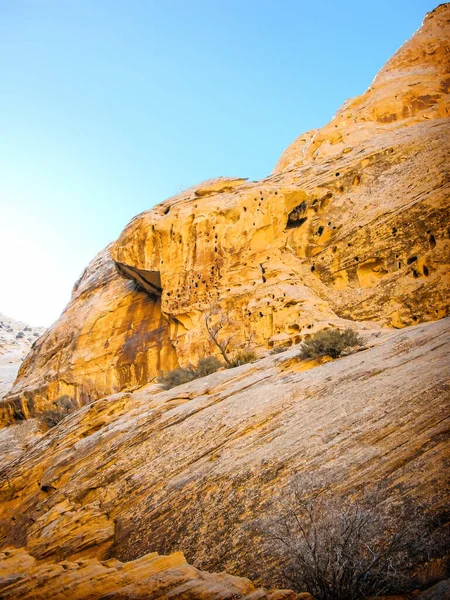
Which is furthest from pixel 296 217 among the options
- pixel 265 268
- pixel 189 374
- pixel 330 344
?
pixel 330 344

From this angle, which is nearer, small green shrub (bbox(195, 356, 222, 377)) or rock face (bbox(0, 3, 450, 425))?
small green shrub (bbox(195, 356, 222, 377))

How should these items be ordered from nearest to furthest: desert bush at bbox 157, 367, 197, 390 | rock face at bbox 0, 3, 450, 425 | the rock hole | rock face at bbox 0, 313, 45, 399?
desert bush at bbox 157, 367, 197, 390 → rock face at bbox 0, 3, 450, 425 → the rock hole → rock face at bbox 0, 313, 45, 399

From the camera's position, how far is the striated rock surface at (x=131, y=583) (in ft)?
13.5

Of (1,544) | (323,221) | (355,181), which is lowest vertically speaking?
(1,544)

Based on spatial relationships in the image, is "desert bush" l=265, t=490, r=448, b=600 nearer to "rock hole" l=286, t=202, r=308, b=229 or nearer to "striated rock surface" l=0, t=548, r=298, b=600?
"striated rock surface" l=0, t=548, r=298, b=600

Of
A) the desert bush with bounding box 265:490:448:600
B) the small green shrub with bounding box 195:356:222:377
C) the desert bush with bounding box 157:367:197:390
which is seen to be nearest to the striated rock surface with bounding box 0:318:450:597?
the desert bush with bounding box 265:490:448:600

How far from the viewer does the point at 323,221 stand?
21859 millimetres

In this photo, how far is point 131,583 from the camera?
14.9 ft

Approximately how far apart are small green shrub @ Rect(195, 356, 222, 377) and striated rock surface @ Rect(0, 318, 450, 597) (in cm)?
332

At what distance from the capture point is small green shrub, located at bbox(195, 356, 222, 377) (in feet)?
48.2

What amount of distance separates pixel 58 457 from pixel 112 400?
2862 millimetres

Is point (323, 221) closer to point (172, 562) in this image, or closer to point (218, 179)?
point (218, 179)

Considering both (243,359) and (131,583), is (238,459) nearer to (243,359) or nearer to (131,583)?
(131,583)

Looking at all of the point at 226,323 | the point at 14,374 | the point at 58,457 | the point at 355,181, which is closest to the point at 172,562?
the point at 58,457
